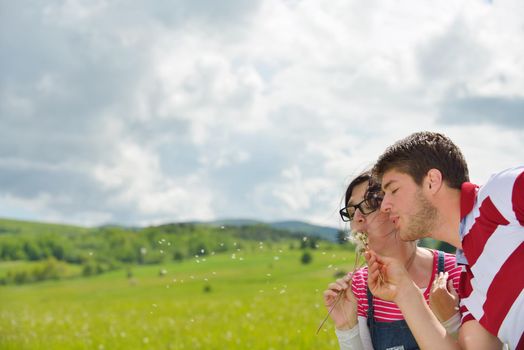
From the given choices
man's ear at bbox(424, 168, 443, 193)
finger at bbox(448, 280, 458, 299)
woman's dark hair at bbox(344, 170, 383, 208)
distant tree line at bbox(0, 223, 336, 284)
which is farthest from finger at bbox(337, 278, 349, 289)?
distant tree line at bbox(0, 223, 336, 284)

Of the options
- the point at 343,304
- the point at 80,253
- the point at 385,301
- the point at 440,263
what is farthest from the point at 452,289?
the point at 80,253

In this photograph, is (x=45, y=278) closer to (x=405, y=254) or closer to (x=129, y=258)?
(x=129, y=258)

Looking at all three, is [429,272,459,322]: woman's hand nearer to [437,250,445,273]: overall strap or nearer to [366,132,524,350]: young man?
[366,132,524,350]: young man

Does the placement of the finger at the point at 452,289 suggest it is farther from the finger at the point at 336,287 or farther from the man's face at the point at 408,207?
the finger at the point at 336,287

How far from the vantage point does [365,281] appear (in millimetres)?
3955

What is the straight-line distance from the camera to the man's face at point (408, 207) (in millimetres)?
3406

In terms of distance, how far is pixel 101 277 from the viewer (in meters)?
58.1

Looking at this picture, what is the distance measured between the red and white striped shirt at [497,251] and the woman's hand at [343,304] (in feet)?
2.53

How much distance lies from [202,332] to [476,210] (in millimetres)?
8591

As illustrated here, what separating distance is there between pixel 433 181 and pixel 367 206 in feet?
1.97

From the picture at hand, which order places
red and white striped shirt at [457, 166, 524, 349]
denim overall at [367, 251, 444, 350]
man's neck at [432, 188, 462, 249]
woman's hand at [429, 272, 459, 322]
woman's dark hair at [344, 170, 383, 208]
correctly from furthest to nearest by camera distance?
woman's dark hair at [344, 170, 383, 208]
denim overall at [367, 251, 444, 350]
woman's hand at [429, 272, 459, 322]
man's neck at [432, 188, 462, 249]
red and white striped shirt at [457, 166, 524, 349]

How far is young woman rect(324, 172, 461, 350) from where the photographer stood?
3793 millimetres

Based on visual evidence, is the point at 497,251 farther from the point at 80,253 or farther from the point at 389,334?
the point at 80,253

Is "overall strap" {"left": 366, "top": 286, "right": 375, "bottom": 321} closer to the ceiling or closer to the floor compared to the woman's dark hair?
closer to the floor
